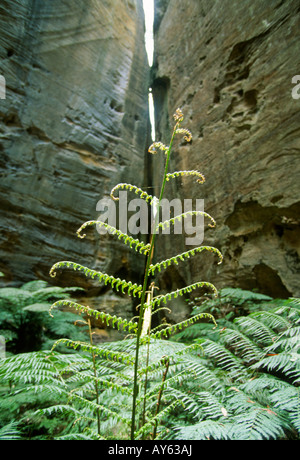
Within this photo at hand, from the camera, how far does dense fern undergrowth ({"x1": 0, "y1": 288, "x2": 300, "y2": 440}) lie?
1121 mm

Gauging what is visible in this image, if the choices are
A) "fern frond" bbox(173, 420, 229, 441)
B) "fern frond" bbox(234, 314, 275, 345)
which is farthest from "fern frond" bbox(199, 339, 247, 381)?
"fern frond" bbox(173, 420, 229, 441)

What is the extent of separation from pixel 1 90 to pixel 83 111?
83.0 inches

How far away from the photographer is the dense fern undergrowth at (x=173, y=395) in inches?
44.1

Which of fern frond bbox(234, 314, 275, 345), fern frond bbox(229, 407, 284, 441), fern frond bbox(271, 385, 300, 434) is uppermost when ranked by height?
fern frond bbox(234, 314, 275, 345)

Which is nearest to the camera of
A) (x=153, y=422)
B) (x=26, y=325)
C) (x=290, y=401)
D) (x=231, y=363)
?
(x=153, y=422)

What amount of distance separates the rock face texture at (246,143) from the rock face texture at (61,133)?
2.21 meters

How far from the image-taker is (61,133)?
6.94 m

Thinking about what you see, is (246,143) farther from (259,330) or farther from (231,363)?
(231,363)

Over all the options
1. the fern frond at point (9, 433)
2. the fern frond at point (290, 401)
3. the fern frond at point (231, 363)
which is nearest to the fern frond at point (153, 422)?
the fern frond at point (290, 401)

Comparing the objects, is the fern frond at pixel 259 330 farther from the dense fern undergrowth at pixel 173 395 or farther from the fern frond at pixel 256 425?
the fern frond at pixel 256 425

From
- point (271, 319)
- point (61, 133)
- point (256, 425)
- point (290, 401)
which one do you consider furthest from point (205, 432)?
point (61, 133)

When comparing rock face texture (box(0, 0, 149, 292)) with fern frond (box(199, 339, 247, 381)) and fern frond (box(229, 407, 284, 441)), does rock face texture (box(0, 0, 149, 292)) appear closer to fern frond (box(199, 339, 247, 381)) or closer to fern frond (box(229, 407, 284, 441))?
fern frond (box(199, 339, 247, 381))

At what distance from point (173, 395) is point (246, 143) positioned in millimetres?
4428

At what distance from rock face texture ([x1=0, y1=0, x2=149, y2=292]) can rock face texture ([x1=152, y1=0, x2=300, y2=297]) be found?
2211mm
